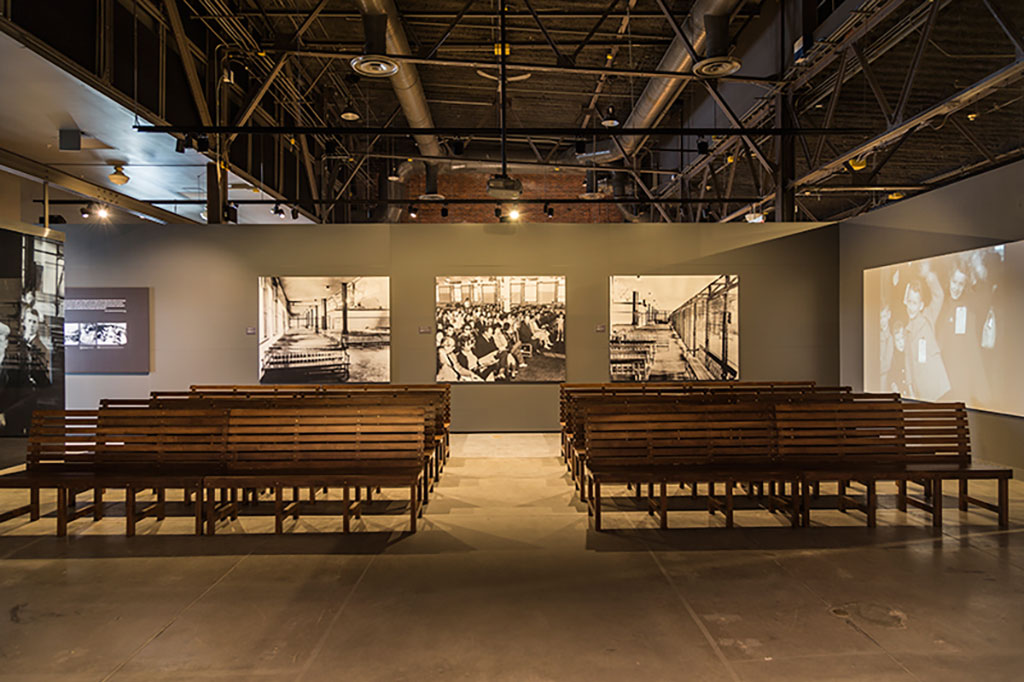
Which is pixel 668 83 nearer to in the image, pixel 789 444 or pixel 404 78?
pixel 404 78

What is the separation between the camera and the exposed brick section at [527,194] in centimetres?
Answer: 1888

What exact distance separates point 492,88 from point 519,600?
1128 centimetres

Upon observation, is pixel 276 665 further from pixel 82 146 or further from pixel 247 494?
pixel 82 146


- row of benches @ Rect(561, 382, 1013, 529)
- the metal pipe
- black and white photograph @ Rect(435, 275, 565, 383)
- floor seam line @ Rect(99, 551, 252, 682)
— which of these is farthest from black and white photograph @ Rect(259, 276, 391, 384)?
floor seam line @ Rect(99, 551, 252, 682)

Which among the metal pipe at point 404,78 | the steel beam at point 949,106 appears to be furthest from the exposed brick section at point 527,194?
the steel beam at point 949,106

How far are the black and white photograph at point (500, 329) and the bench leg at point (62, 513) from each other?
5.62 metres

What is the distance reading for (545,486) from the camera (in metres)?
6.02

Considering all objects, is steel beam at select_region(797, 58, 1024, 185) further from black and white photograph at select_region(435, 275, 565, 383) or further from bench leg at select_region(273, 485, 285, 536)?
bench leg at select_region(273, 485, 285, 536)

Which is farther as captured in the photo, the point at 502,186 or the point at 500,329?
the point at 500,329

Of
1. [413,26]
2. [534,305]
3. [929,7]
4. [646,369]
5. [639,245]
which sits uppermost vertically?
[413,26]

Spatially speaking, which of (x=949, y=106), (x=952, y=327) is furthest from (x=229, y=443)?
(x=949, y=106)

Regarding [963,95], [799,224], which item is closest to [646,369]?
[799,224]

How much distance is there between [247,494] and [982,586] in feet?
18.0

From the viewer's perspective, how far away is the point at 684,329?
969 cm
